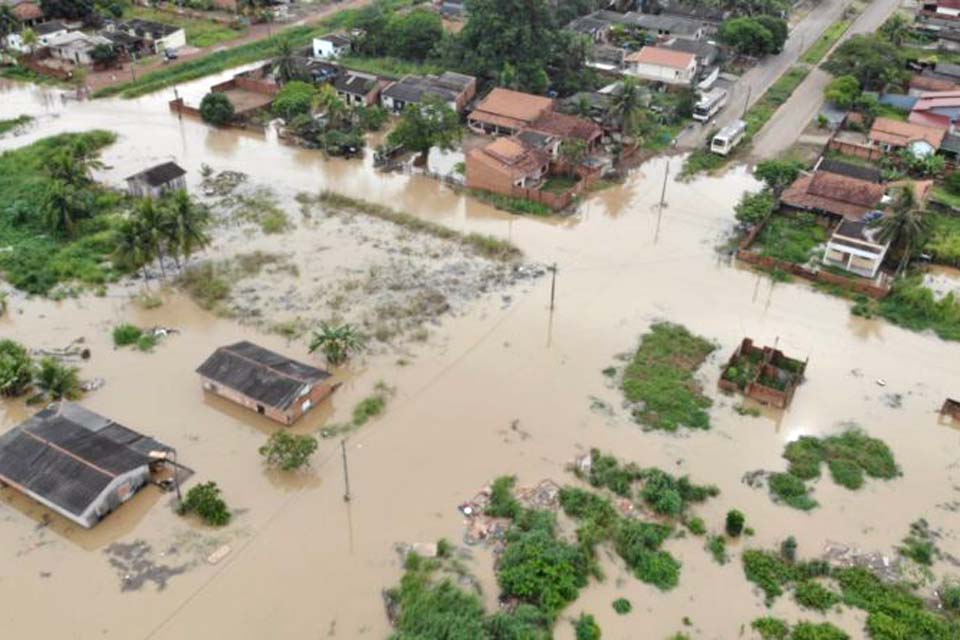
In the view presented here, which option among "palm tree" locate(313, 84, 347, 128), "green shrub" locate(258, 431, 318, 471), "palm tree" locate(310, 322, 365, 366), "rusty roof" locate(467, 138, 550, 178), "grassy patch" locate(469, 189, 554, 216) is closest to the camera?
"green shrub" locate(258, 431, 318, 471)

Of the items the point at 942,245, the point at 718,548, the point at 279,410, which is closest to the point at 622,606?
the point at 718,548

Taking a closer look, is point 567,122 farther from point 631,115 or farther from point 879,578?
point 879,578

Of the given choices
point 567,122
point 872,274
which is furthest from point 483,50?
point 872,274

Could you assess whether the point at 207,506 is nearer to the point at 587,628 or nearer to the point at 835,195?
the point at 587,628

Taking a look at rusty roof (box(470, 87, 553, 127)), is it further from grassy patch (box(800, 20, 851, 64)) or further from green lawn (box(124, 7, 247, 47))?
green lawn (box(124, 7, 247, 47))

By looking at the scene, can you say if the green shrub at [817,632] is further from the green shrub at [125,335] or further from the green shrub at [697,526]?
the green shrub at [125,335]

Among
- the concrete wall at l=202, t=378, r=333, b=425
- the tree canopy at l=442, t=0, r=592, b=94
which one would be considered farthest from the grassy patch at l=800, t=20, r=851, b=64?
the concrete wall at l=202, t=378, r=333, b=425
